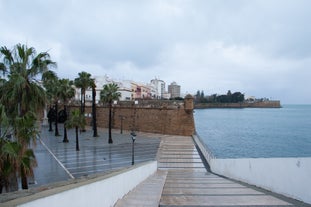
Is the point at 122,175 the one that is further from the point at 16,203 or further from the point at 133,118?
the point at 133,118

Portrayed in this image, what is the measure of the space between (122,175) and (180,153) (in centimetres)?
1850

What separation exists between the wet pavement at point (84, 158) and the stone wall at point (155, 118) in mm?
5875

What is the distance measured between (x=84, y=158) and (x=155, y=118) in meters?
18.1

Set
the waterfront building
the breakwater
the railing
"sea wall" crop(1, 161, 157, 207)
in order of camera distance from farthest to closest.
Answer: the breakwater, the waterfront building, the railing, "sea wall" crop(1, 161, 157, 207)

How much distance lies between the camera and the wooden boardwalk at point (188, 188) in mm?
6227

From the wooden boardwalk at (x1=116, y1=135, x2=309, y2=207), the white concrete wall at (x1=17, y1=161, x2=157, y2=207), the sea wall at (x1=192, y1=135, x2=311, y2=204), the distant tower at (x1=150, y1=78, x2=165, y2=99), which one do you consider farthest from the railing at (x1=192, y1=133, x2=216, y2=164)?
the distant tower at (x1=150, y1=78, x2=165, y2=99)

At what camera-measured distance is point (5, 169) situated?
874 cm

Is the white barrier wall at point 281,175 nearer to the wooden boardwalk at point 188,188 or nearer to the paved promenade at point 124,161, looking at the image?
the wooden boardwalk at point 188,188

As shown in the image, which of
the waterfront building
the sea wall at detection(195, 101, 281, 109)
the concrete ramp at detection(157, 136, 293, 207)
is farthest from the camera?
the sea wall at detection(195, 101, 281, 109)

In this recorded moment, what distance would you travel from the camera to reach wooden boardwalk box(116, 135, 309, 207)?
6227 millimetres

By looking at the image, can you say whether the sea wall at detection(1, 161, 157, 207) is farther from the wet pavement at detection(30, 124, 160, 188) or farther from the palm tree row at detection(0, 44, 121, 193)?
the wet pavement at detection(30, 124, 160, 188)

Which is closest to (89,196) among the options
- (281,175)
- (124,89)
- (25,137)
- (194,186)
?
(281,175)

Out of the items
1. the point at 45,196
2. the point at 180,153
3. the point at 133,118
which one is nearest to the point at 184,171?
the point at 180,153

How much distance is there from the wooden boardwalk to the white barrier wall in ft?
0.91
